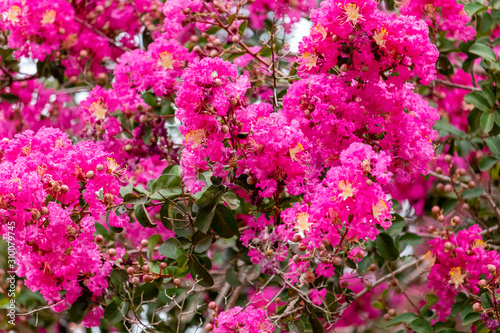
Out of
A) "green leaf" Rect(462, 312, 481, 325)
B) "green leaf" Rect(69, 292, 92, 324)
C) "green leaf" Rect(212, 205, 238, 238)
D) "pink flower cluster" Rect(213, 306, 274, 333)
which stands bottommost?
"green leaf" Rect(462, 312, 481, 325)

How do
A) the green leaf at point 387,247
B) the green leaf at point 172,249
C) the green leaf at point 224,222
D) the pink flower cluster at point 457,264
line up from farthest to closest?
the green leaf at point 387,247 < the pink flower cluster at point 457,264 < the green leaf at point 172,249 < the green leaf at point 224,222

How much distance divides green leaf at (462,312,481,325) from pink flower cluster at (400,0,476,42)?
100 centimetres

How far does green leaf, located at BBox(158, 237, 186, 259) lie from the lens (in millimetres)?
1869

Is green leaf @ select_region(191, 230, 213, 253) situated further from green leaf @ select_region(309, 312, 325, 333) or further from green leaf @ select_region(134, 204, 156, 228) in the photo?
green leaf @ select_region(309, 312, 325, 333)

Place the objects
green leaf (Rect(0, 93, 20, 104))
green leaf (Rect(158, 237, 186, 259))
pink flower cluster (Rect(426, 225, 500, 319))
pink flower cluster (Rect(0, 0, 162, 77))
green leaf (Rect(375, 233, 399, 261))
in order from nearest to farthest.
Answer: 1. green leaf (Rect(158, 237, 186, 259))
2. pink flower cluster (Rect(426, 225, 500, 319))
3. green leaf (Rect(375, 233, 399, 261))
4. pink flower cluster (Rect(0, 0, 162, 77))
5. green leaf (Rect(0, 93, 20, 104))

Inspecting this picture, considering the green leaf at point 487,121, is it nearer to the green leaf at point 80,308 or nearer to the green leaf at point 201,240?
the green leaf at point 201,240

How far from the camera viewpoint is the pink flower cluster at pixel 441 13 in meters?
2.24

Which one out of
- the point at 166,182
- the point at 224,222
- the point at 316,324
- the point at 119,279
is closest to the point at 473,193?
the point at 316,324

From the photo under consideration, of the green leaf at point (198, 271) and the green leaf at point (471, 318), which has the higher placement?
the green leaf at point (198, 271)

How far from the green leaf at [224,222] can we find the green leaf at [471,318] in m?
0.77

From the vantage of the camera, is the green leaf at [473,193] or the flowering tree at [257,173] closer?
the flowering tree at [257,173]

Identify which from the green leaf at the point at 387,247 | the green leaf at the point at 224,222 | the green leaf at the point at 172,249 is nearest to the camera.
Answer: the green leaf at the point at 224,222

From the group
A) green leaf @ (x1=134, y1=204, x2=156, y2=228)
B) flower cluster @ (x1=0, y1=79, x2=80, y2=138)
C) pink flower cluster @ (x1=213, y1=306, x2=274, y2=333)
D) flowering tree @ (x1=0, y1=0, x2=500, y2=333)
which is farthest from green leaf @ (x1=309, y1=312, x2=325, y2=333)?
flower cluster @ (x1=0, y1=79, x2=80, y2=138)

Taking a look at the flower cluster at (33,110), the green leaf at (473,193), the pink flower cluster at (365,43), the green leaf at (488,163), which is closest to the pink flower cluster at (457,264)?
the green leaf at (473,193)
